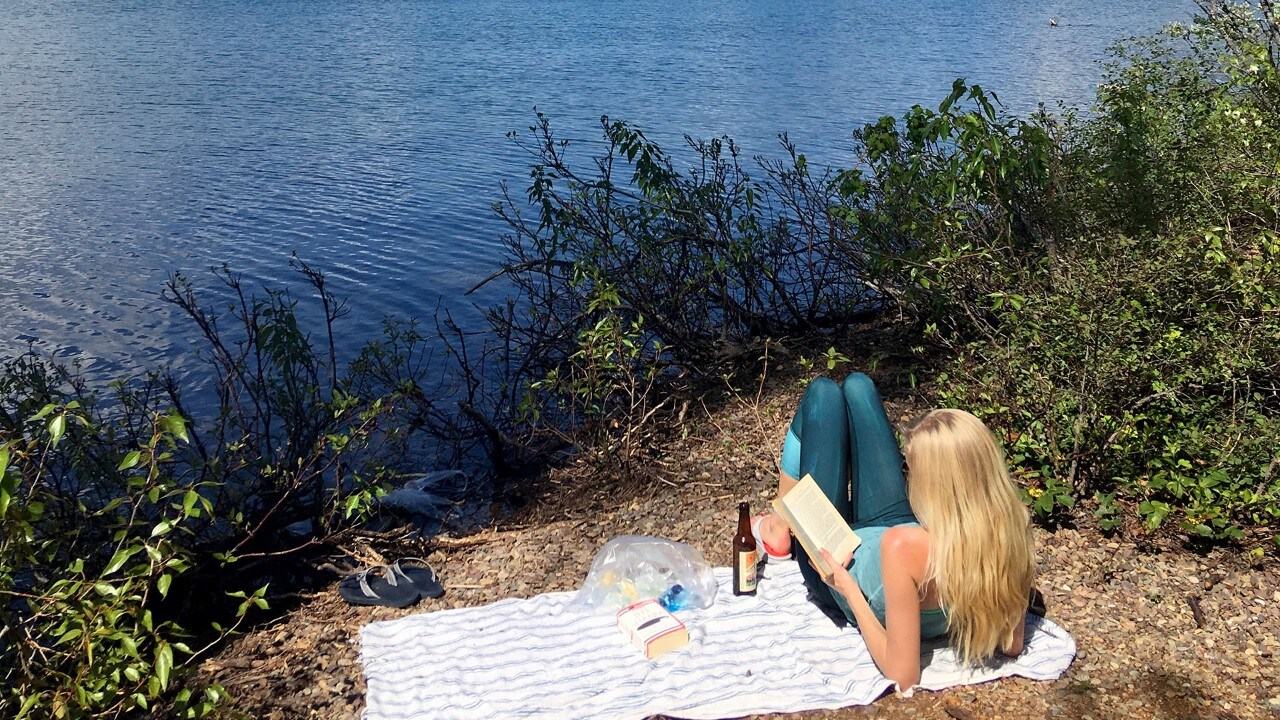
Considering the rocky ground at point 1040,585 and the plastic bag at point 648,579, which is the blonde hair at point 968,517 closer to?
the rocky ground at point 1040,585

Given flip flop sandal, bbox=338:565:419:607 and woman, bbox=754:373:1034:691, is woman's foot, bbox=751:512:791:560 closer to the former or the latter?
woman, bbox=754:373:1034:691

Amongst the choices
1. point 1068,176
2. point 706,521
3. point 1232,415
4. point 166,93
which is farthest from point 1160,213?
point 166,93

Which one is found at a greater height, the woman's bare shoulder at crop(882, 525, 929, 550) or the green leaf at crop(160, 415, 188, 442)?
the green leaf at crop(160, 415, 188, 442)

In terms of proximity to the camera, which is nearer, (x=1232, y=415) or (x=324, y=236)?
(x=1232, y=415)

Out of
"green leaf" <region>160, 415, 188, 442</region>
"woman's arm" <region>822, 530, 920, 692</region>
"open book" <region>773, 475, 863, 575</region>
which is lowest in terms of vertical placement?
"woman's arm" <region>822, 530, 920, 692</region>

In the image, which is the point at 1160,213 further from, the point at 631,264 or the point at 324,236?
the point at 324,236

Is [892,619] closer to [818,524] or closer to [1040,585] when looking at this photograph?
[818,524]

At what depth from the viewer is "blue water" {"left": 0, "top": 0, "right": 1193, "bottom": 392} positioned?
11.8 metres

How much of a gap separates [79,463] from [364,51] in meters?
22.6

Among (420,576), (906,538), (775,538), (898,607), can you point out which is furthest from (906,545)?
(420,576)

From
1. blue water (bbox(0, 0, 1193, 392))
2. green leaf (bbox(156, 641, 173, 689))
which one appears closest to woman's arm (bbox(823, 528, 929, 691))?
green leaf (bbox(156, 641, 173, 689))

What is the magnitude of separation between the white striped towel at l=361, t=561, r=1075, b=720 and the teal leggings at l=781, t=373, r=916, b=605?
55cm

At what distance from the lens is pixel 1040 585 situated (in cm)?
448

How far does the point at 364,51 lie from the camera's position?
2577cm
